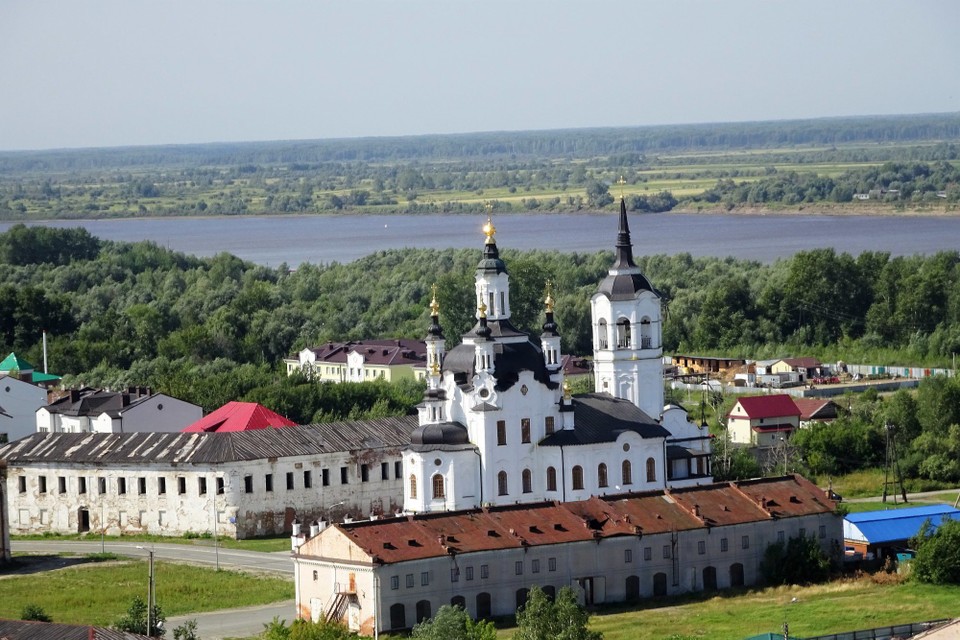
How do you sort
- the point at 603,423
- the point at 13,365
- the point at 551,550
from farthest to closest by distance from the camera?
1. the point at 13,365
2. the point at 603,423
3. the point at 551,550

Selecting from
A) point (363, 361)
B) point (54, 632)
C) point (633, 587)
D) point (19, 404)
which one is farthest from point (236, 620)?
point (363, 361)

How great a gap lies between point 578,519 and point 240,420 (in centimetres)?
1852

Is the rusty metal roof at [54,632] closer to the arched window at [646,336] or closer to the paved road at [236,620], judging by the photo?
the paved road at [236,620]

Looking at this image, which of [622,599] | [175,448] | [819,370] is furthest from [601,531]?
[819,370]

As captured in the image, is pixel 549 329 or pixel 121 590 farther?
pixel 549 329

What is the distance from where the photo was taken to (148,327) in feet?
322

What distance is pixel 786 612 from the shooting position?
1759 inches

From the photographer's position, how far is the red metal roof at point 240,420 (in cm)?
6369

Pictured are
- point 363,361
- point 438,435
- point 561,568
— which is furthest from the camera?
point 363,361

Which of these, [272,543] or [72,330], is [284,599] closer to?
[272,543]

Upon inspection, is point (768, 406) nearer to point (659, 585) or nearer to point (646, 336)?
point (646, 336)

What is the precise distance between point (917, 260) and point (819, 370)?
1820cm

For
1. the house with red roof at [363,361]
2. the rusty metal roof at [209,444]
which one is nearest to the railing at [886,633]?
the rusty metal roof at [209,444]

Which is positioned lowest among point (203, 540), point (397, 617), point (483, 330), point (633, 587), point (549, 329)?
point (203, 540)
